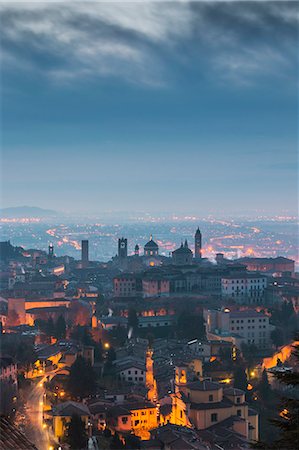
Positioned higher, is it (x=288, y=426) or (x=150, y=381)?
(x=288, y=426)

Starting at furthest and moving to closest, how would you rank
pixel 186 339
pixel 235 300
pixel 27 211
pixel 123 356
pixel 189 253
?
pixel 27 211 < pixel 189 253 < pixel 235 300 < pixel 186 339 < pixel 123 356

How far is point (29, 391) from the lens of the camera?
561cm

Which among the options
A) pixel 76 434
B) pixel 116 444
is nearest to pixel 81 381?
pixel 76 434

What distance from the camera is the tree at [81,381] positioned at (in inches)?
219

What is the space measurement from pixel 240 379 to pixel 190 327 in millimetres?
2022

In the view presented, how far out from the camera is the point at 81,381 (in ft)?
18.4

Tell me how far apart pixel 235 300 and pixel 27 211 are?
16166 mm

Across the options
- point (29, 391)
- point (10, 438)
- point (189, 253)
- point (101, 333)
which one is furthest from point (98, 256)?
point (10, 438)

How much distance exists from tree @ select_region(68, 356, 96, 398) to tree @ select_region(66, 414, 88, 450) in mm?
1082

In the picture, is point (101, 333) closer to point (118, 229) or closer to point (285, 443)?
point (285, 443)

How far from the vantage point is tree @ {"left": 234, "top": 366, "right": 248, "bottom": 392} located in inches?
237

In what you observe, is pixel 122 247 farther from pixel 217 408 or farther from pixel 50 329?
pixel 217 408

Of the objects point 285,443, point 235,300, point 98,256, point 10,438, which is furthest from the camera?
point 98,256

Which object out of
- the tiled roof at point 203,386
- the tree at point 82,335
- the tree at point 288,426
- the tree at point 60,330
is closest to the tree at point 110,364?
the tree at point 82,335
